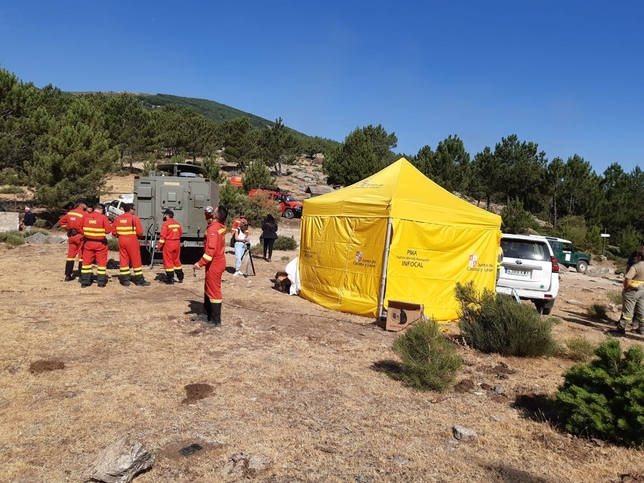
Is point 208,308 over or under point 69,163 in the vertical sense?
under

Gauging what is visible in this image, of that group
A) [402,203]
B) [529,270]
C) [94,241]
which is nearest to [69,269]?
[94,241]

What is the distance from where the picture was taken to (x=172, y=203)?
1339 centimetres

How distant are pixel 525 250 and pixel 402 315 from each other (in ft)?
12.4

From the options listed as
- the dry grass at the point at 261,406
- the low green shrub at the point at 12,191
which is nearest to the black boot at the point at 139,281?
the dry grass at the point at 261,406

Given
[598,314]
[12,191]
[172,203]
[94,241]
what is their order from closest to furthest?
1. [94,241]
2. [598,314]
3. [172,203]
4. [12,191]

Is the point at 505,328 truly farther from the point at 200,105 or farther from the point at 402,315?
the point at 200,105

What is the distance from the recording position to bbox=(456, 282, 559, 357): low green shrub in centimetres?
674

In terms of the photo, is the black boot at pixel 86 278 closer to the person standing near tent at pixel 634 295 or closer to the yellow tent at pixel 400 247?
the yellow tent at pixel 400 247

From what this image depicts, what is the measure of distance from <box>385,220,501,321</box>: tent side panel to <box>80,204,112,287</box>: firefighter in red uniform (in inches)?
221

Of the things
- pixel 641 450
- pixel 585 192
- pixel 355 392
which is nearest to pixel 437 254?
pixel 355 392

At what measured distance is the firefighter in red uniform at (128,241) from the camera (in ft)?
32.4

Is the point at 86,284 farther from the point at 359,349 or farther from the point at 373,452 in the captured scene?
the point at 373,452

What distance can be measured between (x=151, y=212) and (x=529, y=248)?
9.40 meters

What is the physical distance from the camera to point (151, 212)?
13219mm
